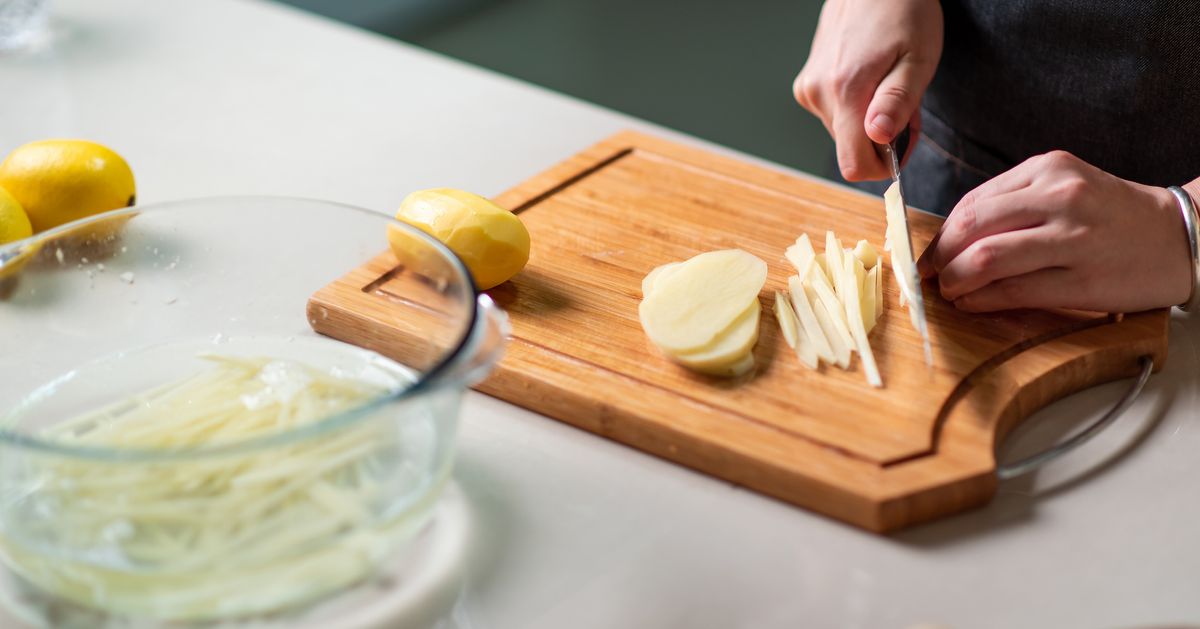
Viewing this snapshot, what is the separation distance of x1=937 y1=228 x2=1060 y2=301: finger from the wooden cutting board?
53mm

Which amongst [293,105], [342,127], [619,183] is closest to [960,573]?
[619,183]

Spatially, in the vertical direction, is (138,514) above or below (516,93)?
above

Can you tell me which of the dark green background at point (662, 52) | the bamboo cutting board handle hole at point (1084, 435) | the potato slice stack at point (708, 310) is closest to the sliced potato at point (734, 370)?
the potato slice stack at point (708, 310)

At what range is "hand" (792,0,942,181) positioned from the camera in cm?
132

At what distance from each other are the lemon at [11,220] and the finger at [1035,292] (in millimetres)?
946

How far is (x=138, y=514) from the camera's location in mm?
738

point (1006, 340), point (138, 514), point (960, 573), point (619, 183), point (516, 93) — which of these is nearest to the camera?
point (138, 514)

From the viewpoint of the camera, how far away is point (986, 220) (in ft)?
3.63

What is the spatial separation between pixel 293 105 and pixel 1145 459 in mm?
1225

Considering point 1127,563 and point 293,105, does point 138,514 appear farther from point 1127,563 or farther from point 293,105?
point 293,105

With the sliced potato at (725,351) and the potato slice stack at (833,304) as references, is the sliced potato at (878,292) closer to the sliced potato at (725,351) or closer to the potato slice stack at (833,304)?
the potato slice stack at (833,304)

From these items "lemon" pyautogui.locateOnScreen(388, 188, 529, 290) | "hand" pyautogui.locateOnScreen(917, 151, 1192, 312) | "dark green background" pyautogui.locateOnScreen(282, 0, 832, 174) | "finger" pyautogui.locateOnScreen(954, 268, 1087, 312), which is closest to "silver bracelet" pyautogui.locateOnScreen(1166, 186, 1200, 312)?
"hand" pyautogui.locateOnScreen(917, 151, 1192, 312)

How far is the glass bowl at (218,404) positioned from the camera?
0.73 m

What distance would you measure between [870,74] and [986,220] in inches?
13.0
